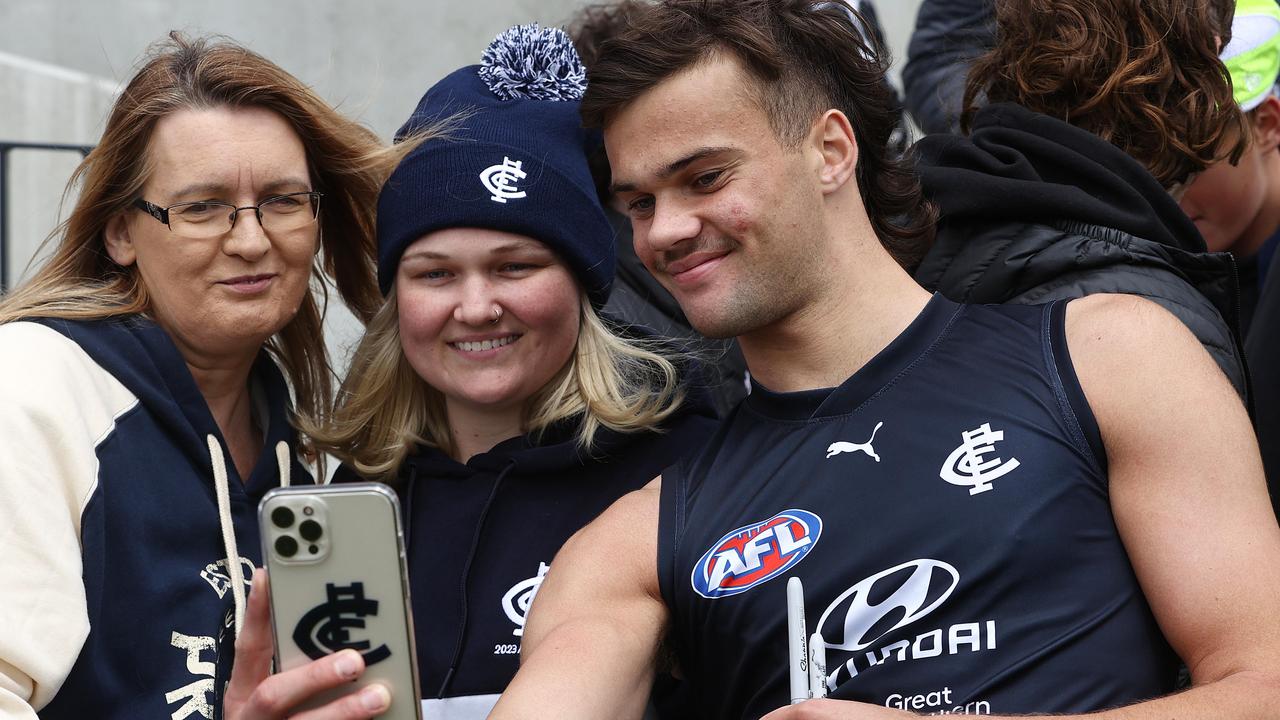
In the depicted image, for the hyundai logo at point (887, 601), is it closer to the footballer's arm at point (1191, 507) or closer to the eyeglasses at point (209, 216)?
the footballer's arm at point (1191, 507)

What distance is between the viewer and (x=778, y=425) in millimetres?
2676

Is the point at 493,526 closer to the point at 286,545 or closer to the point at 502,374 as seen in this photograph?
the point at 502,374

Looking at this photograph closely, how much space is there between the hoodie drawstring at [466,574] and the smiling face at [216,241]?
24.3 inches

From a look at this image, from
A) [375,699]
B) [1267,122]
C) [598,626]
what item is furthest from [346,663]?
[1267,122]

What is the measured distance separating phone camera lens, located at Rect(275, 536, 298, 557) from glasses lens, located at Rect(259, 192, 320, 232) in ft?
4.66

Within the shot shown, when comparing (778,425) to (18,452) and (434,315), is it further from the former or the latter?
(18,452)

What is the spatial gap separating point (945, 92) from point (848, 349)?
1.67 metres

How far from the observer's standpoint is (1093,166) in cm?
284

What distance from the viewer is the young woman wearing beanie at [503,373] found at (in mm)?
3117

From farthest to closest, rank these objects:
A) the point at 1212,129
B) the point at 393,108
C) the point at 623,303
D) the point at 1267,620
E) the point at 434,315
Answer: the point at 393,108, the point at 623,303, the point at 434,315, the point at 1212,129, the point at 1267,620

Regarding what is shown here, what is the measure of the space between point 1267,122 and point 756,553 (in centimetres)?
204

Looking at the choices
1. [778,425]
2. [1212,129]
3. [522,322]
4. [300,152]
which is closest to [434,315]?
[522,322]

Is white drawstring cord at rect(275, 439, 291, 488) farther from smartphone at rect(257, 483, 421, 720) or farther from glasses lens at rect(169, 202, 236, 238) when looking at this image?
smartphone at rect(257, 483, 421, 720)

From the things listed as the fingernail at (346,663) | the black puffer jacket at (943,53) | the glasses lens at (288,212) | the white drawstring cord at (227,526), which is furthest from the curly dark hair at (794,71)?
the fingernail at (346,663)
